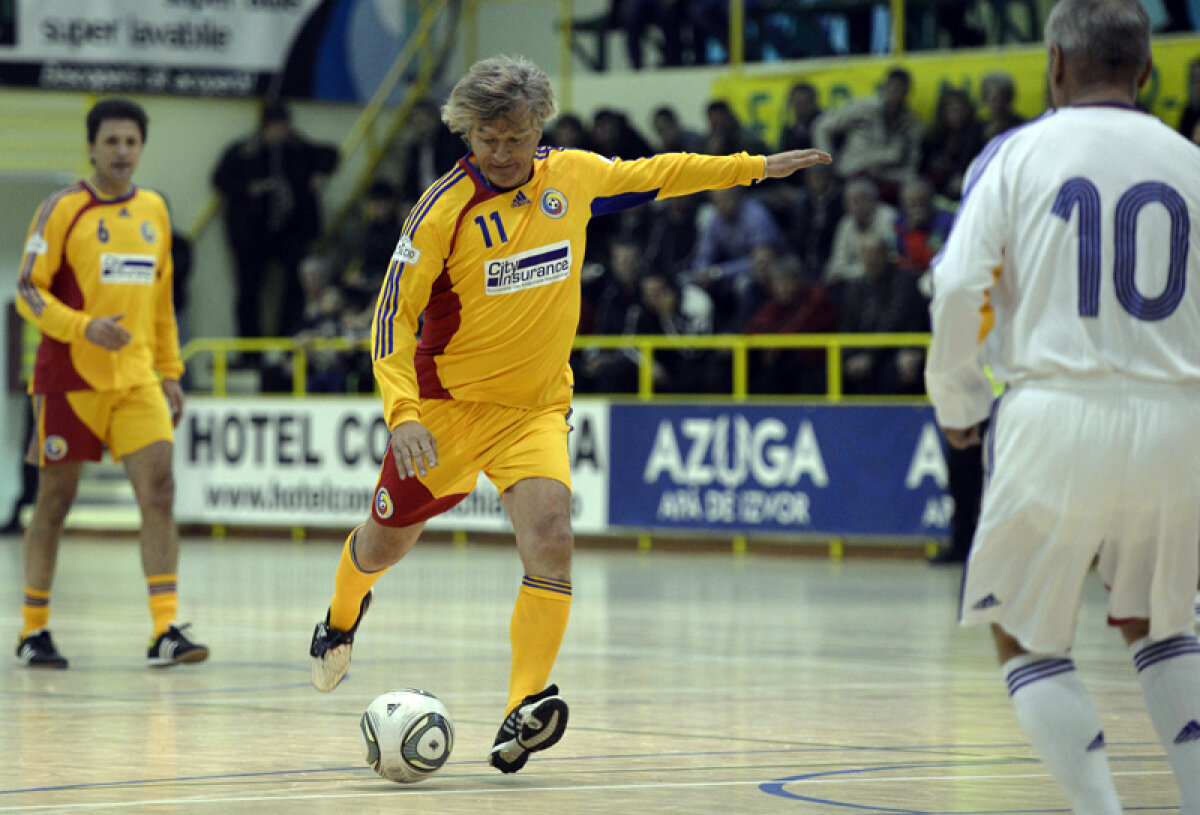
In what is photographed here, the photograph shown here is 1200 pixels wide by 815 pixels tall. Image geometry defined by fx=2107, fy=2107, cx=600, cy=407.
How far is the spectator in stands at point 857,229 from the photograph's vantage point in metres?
18.4

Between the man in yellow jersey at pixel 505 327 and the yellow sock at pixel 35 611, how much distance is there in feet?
10.1

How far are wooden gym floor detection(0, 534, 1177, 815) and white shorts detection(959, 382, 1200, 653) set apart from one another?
1.27 m

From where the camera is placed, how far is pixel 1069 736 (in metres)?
4.57

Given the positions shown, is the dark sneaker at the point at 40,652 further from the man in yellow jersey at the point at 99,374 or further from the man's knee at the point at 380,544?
the man's knee at the point at 380,544

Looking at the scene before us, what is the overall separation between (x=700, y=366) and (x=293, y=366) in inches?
194

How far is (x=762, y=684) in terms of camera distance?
9.05m

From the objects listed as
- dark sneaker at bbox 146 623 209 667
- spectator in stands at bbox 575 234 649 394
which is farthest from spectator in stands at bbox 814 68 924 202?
dark sneaker at bbox 146 623 209 667

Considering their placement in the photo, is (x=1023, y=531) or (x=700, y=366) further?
(x=700, y=366)

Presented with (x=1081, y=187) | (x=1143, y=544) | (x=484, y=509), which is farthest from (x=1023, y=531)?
(x=484, y=509)

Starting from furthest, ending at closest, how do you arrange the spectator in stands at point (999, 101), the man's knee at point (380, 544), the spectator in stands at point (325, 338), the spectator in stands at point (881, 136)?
1. the spectator in stands at point (325, 338)
2. the spectator in stands at point (881, 136)
3. the spectator in stands at point (999, 101)
4. the man's knee at point (380, 544)

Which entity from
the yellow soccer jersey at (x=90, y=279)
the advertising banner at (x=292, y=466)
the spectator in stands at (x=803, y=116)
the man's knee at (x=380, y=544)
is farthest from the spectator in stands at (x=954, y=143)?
the man's knee at (x=380, y=544)

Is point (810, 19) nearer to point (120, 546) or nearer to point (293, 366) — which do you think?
point (293, 366)

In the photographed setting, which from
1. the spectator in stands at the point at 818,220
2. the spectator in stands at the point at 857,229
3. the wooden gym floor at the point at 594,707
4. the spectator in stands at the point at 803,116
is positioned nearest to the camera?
the wooden gym floor at the point at 594,707

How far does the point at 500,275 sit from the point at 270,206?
677 inches
